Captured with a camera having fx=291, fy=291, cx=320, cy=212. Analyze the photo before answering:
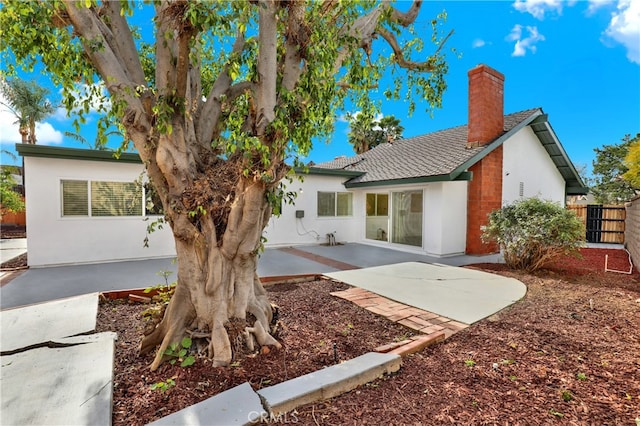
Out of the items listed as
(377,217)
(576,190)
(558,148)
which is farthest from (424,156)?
(576,190)

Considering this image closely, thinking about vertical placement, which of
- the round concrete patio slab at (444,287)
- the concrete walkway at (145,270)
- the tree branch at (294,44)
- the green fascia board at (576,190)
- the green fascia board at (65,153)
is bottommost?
the concrete walkway at (145,270)

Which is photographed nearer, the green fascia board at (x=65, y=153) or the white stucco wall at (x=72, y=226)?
the green fascia board at (x=65, y=153)

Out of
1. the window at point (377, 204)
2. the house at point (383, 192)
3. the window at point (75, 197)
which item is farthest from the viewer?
the window at point (377, 204)

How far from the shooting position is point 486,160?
9492 millimetres

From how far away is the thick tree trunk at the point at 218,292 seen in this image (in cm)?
269

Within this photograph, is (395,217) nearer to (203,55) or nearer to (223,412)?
(203,55)

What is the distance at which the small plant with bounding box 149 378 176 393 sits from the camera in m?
2.27

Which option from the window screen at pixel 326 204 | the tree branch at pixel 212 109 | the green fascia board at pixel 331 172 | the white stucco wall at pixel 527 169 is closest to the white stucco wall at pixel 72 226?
the green fascia board at pixel 331 172

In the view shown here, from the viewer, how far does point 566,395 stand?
2.30m

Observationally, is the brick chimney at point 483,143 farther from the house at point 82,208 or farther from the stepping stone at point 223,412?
the house at point 82,208

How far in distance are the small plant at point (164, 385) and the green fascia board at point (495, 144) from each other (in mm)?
8211

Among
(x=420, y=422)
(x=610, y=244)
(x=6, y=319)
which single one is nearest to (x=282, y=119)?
(x=420, y=422)

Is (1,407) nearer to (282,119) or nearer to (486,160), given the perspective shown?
(282,119)

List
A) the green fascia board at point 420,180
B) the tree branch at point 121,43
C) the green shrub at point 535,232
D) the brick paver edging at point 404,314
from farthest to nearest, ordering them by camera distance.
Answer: the green fascia board at point 420,180 → the green shrub at point 535,232 → the brick paver edging at point 404,314 → the tree branch at point 121,43
